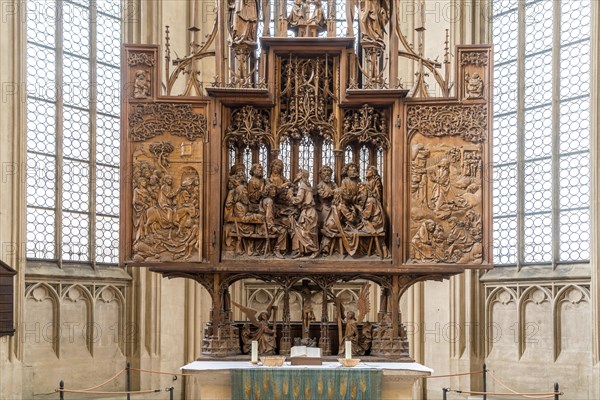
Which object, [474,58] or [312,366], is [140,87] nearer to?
[312,366]

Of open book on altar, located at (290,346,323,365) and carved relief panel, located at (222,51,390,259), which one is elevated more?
carved relief panel, located at (222,51,390,259)

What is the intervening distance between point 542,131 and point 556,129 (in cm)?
34

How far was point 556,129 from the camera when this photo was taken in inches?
634

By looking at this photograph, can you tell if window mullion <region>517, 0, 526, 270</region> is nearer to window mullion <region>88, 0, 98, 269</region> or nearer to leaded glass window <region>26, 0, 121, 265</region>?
leaded glass window <region>26, 0, 121, 265</region>

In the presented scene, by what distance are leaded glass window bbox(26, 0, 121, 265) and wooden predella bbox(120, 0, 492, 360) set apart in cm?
448

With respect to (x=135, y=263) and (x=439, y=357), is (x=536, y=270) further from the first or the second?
(x=135, y=263)

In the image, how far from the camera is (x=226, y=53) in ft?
42.4

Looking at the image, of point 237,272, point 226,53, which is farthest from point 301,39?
point 237,272

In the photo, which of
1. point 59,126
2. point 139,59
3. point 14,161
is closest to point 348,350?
point 139,59

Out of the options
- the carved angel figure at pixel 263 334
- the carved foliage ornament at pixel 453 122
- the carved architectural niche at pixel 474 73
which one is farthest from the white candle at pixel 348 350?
the carved architectural niche at pixel 474 73

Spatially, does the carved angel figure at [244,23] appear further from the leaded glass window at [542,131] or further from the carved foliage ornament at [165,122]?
the leaded glass window at [542,131]

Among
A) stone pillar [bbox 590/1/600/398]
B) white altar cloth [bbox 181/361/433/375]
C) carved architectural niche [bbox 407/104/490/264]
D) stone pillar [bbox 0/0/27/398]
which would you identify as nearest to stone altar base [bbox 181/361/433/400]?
white altar cloth [bbox 181/361/433/375]

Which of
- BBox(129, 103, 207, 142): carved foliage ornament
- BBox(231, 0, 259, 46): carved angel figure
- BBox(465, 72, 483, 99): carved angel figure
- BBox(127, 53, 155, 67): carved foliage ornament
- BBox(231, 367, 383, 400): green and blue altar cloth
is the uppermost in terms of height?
BBox(231, 0, 259, 46): carved angel figure

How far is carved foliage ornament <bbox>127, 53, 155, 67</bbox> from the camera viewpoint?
12086 mm
